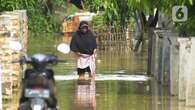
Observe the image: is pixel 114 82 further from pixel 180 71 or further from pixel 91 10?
pixel 91 10

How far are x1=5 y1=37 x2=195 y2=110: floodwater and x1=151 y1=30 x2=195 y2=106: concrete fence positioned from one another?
0.70 ft

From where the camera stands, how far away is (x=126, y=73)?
19.8 metres

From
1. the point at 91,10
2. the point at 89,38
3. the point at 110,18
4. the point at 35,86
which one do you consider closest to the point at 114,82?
the point at 89,38

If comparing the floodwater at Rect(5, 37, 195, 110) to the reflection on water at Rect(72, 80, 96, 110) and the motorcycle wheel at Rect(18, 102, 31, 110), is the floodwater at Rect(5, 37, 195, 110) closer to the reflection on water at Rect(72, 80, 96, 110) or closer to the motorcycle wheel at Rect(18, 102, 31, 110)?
the reflection on water at Rect(72, 80, 96, 110)

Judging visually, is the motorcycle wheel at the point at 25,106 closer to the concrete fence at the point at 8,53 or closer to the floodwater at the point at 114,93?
the floodwater at the point at 114,93

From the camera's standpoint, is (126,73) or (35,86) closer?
(35,86)

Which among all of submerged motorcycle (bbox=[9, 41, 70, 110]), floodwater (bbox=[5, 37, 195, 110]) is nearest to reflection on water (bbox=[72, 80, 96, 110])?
floodwater (bbox=[5, 37, 195, 110])

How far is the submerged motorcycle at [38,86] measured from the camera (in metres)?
8.24

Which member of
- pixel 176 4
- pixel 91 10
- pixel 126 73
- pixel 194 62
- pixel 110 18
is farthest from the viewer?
pixel 91 10

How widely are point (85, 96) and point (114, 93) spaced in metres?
0.74

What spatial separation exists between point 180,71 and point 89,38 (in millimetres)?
5075

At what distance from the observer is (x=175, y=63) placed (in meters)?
14.6

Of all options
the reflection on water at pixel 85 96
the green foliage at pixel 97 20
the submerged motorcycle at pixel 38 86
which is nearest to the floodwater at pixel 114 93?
the reflection on water at pixel 85 96

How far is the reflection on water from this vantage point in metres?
13.4
